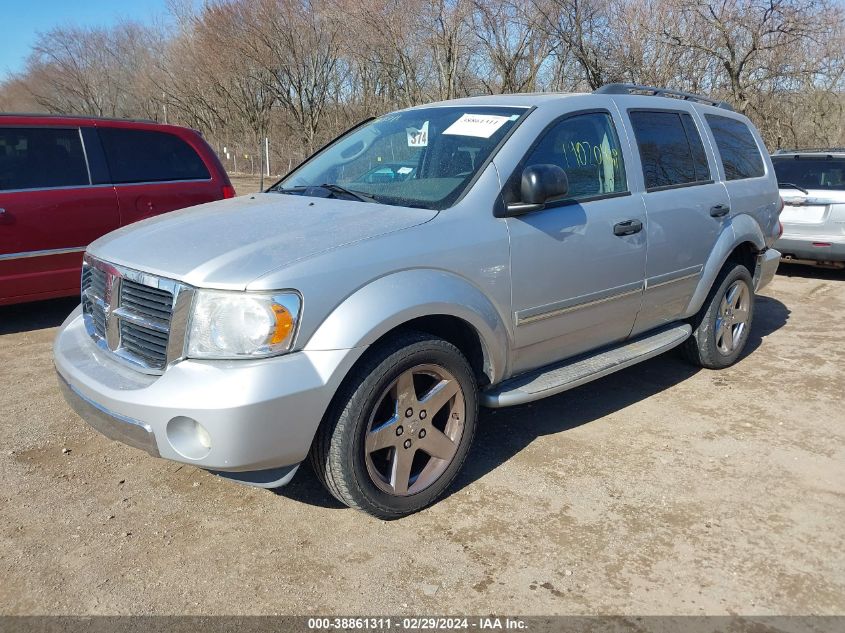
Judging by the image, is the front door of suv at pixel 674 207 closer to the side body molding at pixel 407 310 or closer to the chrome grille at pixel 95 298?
the side body molding at pixel 407 310

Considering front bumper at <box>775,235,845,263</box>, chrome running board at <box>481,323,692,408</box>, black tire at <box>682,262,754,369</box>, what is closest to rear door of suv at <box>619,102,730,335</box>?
chrome running board at <box>481,323,692,408</box>

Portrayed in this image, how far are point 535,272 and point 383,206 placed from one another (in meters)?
0.82

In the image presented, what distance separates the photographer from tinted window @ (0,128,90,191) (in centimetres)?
570

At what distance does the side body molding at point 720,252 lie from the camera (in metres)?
4.71

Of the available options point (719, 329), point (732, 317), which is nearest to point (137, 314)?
point (719, 329)

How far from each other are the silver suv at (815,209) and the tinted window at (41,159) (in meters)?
7.70

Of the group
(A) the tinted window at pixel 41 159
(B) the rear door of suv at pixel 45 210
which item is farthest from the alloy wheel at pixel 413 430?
(A) the tinted window at pixel 41 159

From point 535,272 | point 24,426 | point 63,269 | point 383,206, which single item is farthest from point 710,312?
point 63,269

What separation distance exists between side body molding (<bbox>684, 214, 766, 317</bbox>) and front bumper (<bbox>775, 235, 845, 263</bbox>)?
3.84 metres

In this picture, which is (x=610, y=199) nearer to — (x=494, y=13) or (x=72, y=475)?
(x=72, y=475)

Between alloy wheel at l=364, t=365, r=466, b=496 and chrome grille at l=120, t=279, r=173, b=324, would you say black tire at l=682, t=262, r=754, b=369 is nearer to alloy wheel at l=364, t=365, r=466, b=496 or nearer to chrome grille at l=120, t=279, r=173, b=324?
alloy wheel at l=364, t=365, r=466, b=496

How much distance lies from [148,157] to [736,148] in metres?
5.09

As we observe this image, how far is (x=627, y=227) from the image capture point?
3924mm

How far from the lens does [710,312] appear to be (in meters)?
4.94
